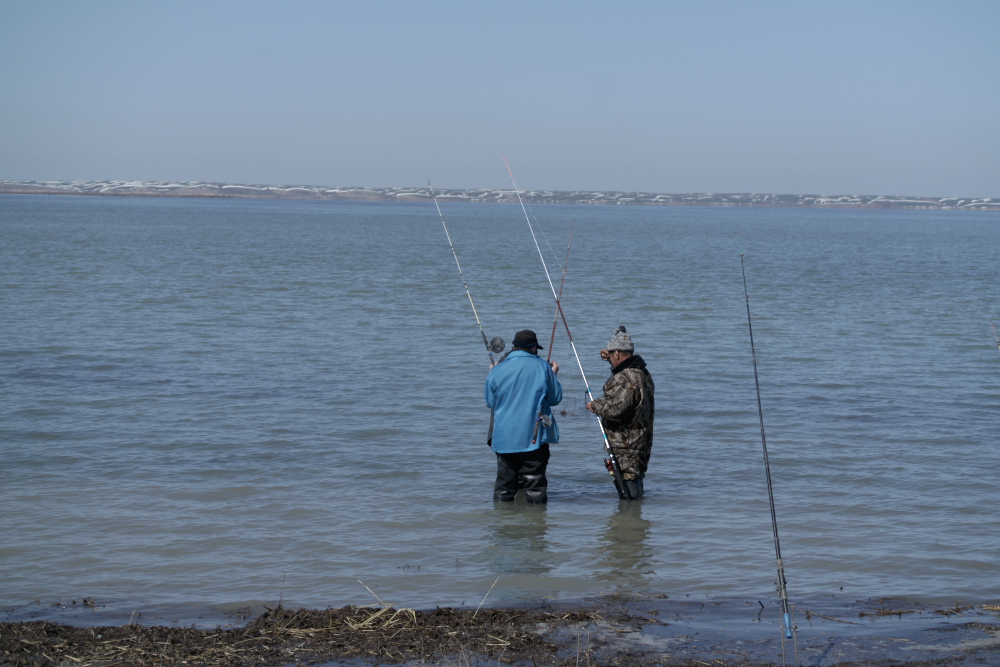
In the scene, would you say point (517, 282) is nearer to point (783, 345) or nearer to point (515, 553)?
point (783, 345)

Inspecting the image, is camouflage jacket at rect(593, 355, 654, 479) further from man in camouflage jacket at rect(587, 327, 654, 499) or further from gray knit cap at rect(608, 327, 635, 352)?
gray knit cap at rect(608, 327, 635, 352)

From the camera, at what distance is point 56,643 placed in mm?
4652

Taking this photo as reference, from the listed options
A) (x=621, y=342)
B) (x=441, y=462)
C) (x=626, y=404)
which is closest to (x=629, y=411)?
(x=626, y=404)

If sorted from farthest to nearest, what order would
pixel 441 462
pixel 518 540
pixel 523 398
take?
pixel 441 462
pixel 523 398
pixel 518 540

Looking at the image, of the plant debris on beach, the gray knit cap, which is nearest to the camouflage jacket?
the gray knit cap

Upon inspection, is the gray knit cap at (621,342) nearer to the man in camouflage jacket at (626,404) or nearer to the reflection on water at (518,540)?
the man in camouflage jacket at (626,404)

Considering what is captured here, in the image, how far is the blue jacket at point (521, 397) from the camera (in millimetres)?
6984

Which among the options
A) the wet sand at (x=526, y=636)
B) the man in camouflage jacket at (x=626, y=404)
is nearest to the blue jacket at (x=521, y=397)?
the man in camouflage jacket at (x=626, y=404)

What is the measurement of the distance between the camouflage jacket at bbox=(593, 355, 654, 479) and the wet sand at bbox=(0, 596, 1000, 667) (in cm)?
183

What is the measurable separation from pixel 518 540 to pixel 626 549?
28.7 inches

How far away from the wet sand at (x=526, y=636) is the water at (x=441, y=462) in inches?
14.3

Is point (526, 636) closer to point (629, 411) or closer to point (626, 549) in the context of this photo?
point (626, 549)

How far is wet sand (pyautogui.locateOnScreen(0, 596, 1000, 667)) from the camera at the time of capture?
14.9ft

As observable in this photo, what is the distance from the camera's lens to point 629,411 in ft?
23.3
